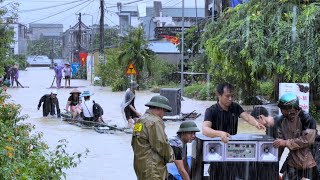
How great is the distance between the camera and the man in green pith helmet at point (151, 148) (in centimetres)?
589

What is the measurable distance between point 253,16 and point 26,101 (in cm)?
1251

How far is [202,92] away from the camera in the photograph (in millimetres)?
31438

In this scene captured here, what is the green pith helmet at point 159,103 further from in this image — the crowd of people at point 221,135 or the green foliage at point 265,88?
the green foliage at point 265,88

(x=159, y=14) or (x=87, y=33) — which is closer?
(x=159, y=14)

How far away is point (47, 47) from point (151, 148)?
4098 inches

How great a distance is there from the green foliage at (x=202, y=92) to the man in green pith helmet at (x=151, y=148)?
973 inches

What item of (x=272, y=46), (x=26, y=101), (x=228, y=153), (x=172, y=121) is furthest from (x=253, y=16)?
(x=228, y=153)

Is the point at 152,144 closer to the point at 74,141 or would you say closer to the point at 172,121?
the point at 74,141

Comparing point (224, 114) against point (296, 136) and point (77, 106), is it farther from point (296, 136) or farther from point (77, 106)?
point (77, 106)

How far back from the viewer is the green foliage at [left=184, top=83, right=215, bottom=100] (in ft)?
102

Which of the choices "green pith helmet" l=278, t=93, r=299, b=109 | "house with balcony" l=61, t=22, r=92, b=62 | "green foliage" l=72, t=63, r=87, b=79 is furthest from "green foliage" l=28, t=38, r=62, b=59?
"green pith helmet" l=278, t=93, r=299, b=109

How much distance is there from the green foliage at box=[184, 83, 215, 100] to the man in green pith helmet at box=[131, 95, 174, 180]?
81.1ft

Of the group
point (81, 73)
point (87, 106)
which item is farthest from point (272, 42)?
point (81, 73)

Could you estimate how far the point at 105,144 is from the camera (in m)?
15.4
